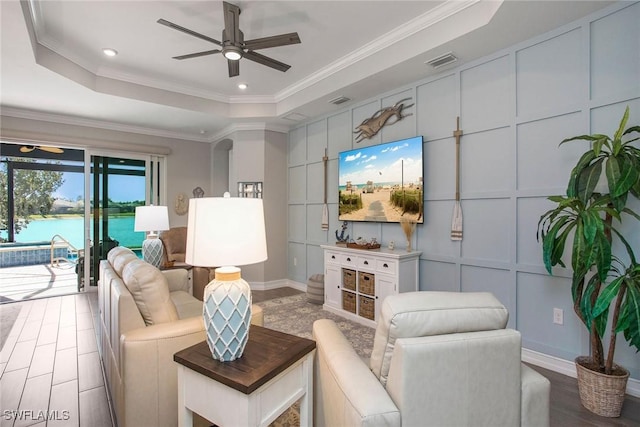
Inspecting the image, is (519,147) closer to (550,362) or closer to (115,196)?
(550,362)

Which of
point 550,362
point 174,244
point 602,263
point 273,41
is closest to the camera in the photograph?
point 602,263

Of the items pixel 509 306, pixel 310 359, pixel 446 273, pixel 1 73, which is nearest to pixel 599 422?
pixel 509 306

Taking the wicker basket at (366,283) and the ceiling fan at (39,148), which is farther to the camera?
the ceiling fan at (39,148)

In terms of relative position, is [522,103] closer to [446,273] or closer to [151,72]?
[446,273]

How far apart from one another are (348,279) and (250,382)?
2753mm

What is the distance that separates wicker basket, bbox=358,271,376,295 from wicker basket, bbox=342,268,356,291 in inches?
4.1

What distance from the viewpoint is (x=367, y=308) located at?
3623mm

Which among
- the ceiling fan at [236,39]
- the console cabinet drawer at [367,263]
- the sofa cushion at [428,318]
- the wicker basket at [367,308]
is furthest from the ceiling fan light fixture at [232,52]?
the wicker basket at [367,308]

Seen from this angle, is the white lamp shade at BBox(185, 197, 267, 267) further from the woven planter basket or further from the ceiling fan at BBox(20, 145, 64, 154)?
the ceiling fan at BBox(20, 145, 64, 154)

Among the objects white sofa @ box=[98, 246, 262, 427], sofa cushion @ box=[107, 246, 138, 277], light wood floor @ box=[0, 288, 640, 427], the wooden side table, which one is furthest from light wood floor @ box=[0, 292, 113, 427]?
the wooden side table

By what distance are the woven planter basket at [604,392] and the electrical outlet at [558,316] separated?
566mm

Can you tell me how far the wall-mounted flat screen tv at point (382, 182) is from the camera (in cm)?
356

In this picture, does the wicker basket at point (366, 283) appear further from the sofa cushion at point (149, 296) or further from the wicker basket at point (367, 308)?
the sofa cushion at point (149, 296)

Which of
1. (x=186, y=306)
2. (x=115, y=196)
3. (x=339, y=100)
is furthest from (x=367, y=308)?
(x=115, y=196)
